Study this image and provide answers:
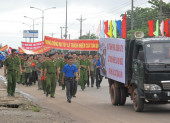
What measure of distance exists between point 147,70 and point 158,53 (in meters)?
0.75

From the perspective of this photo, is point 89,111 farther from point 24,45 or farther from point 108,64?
point 24,45

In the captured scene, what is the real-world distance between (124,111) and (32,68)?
50.9 ft

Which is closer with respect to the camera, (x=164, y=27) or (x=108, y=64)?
(x=108, y=64)

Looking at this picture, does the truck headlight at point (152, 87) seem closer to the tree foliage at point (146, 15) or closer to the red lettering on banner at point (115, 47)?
the red lettering on banner at point (115, 47)

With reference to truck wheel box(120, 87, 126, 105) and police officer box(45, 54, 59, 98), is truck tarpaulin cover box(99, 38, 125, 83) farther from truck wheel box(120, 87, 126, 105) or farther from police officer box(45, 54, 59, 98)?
police officer box(45, 54, 59, 98)

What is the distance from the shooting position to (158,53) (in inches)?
487

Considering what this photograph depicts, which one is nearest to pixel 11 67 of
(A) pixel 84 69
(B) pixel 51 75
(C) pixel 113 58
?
(B) pixel 51 75

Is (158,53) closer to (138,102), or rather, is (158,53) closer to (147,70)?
(147,70)

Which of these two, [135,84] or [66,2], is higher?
[66,2]

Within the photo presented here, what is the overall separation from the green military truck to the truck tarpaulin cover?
0.73 ft

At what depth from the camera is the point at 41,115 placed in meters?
11.7

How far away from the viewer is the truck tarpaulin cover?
13.7 meters

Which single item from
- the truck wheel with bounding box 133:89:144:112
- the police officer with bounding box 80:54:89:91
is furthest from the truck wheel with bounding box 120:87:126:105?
the police officer with bounding box 80:54:89:91

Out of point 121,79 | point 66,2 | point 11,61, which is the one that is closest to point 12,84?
point 11,61
